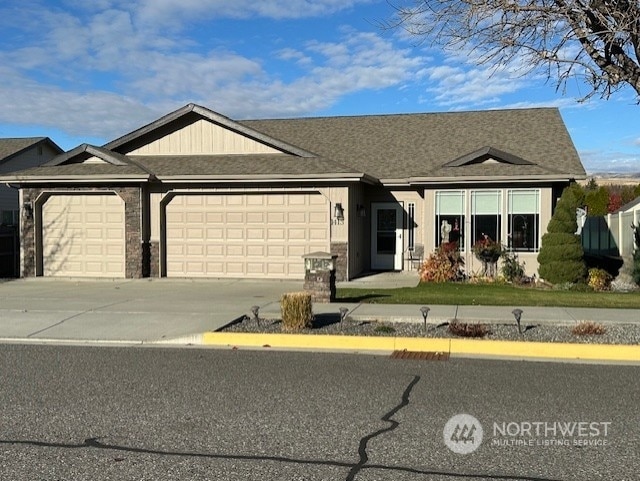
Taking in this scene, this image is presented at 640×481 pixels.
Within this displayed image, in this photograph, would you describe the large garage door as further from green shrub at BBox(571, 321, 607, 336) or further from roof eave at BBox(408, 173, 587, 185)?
green shrub at BBox(571, 321, 607, 336)

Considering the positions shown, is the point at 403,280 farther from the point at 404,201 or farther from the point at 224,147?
the point at 224,147

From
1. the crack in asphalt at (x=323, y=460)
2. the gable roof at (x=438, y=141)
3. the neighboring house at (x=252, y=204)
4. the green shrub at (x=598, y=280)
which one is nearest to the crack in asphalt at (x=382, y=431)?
the crack in asphalt at (x=323, y=460)

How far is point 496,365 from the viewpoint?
28.2 feet

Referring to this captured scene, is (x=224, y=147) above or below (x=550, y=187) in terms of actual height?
above

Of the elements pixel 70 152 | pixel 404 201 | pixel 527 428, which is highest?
pixel 70 152

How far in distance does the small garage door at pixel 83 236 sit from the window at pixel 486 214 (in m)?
10.1

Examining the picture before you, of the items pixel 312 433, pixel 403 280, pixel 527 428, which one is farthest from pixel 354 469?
pixel 403 280

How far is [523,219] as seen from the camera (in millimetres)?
18250

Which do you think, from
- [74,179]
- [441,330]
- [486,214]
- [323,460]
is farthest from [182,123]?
[323,460]

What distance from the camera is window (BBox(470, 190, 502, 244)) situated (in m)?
18.4

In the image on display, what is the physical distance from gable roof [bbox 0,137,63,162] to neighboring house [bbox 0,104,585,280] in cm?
1231

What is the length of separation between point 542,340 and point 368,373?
316 centimetres

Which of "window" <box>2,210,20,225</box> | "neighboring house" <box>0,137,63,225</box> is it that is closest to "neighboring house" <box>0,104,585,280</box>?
"neighboring house" <box>0,137,63,225</box>

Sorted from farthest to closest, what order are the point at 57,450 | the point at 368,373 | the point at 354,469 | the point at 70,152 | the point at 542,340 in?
the point at 70,152 < the point at 542,340 < the point at 368,373 < the point at 57,450 < the point at 354,469
